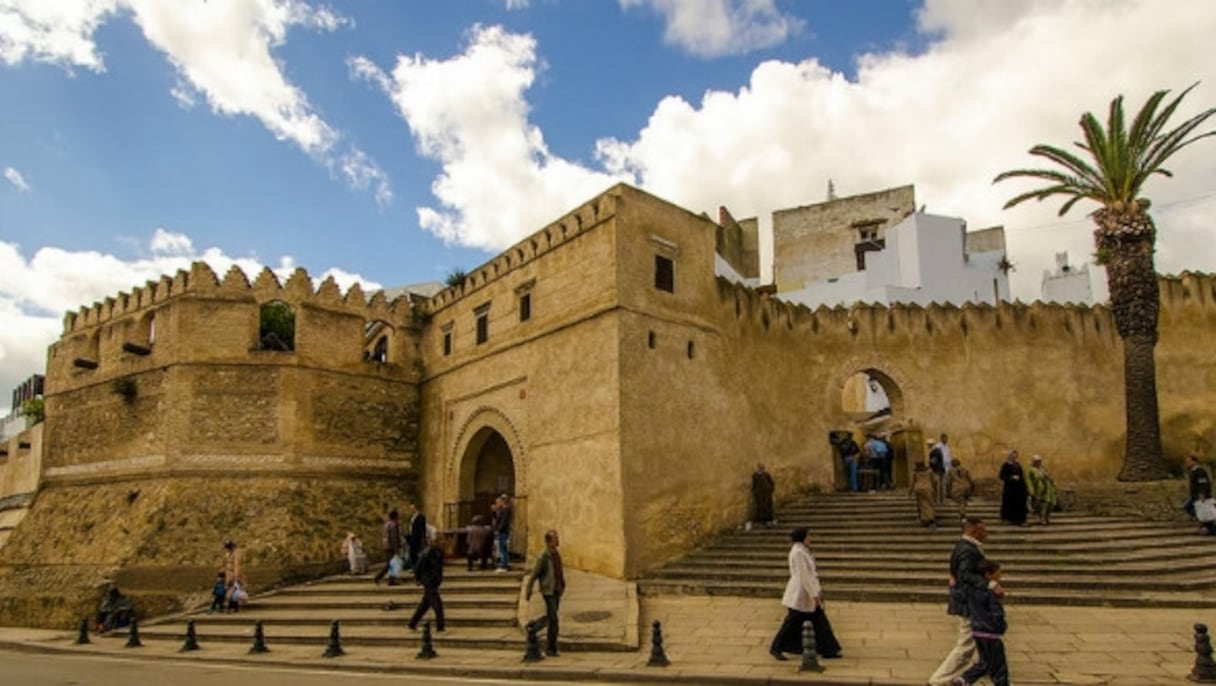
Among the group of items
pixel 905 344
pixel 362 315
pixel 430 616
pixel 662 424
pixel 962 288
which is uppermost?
pixel 962 288

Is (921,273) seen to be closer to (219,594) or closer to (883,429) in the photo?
(883,429)

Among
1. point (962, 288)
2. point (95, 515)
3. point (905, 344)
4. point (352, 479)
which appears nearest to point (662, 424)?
point (905, 344)

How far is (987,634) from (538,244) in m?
12.0

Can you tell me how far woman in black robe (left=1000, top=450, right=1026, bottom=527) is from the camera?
1348 centimetres

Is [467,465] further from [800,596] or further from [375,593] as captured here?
[800,596]

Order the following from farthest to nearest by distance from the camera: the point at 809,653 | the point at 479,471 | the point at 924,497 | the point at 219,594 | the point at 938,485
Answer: the point at 479,471 < the point at 219,594 < the point at 938,485 < the point at 924,497 < the point at 809,653

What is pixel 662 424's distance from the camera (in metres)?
14.3

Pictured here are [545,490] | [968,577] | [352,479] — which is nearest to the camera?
[968,577]

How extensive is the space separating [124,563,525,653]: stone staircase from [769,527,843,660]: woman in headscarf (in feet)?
11.6

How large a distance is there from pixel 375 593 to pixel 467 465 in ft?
15.3

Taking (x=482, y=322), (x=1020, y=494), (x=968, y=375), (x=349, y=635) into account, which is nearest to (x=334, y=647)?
(x=349, y=635)

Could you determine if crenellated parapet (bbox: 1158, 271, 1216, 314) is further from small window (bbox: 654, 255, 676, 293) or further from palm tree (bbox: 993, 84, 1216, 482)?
small window (bbox: 654, 255, 676, 293)

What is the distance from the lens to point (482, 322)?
1880 cm

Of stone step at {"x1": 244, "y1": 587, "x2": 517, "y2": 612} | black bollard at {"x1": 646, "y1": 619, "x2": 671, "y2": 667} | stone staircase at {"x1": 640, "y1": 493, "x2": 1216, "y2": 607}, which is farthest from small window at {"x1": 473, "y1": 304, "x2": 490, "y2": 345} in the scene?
black bollard at {"x1": 646, "y1": 619, "x2": 671, "y2": 667}
